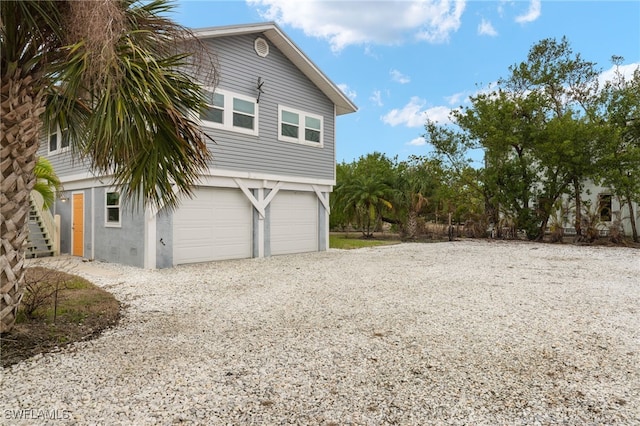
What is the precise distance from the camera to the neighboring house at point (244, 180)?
10.1 m

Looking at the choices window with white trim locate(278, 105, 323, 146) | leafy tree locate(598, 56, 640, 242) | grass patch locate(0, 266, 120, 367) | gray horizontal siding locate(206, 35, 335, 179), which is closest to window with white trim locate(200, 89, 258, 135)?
gray horizontal siding locate(206, 35, 335, 179)

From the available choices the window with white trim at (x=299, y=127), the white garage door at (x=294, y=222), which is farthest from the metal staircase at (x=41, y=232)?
the window with white trim at (x=299, y=127)

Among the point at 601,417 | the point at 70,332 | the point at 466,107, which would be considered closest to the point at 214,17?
the point at 70,332

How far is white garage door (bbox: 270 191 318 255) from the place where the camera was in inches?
491

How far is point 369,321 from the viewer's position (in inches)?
199

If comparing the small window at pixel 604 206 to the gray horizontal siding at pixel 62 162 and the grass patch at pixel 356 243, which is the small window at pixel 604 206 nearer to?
the grass patch at pixel 356 243

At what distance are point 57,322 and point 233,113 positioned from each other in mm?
7499

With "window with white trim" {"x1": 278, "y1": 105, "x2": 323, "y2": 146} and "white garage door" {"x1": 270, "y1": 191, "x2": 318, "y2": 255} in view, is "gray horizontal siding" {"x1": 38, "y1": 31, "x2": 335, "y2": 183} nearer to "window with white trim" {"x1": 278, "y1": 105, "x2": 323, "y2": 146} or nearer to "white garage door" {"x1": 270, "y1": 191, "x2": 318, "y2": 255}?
"window with white trim" {"x1": 278, "y1": 105, "x2": 323, "y2": 146}

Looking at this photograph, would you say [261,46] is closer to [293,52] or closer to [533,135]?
[293,52]

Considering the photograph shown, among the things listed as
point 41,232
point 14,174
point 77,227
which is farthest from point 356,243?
point 14,174

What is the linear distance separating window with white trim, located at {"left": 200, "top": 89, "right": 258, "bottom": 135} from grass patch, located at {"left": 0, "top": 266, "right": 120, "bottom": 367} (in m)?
5.64

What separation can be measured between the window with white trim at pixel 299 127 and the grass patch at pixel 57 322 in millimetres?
7666

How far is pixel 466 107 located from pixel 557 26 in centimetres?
604

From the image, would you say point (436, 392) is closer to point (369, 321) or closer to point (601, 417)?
point (601, 417)
